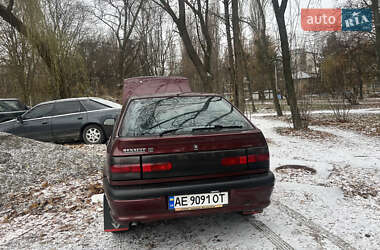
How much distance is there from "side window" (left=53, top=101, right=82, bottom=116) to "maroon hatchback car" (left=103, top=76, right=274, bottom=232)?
5.77m

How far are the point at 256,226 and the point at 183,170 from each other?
1.19 m

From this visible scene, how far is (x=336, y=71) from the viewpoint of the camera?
42.8 ft

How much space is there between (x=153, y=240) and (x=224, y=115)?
1.54 m

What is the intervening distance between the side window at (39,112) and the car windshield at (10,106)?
3.36m

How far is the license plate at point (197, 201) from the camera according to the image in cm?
230

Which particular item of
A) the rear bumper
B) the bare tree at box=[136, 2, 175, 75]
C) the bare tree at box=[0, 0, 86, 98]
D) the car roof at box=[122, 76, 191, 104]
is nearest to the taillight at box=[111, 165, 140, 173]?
the rear bumper

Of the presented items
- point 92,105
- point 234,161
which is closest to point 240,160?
point 234,161

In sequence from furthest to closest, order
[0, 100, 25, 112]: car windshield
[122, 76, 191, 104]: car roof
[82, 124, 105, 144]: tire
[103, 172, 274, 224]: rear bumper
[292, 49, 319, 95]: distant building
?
[0, 100, 25, 112]: car windshield < [292, 49, 319, 95]: distant building < [122, 76, 191, 104]: car roof < [82, 124, 105, 144]: tire < [103, 172, 274, 224]: rear bumper

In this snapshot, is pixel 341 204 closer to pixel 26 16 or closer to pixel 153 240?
pixel 153 240

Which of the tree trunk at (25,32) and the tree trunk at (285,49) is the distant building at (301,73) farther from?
the tree trunk at (25,32)

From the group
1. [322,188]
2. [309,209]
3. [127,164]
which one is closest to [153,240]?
[127,164]

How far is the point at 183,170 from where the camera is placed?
2.36 metres

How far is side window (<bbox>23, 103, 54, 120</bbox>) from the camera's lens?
769 centimetres

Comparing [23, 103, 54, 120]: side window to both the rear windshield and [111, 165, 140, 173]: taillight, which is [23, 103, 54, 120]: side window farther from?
[111, 165, 140, 173]: taillight
